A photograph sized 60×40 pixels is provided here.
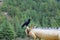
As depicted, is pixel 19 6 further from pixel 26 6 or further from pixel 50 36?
pixel 50 36

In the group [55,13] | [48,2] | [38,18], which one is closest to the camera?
[38,18]

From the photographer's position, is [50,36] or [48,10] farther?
[48,10]

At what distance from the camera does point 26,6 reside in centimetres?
3180

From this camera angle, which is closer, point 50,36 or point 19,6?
point 50,36

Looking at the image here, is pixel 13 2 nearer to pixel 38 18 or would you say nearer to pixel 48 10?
pixel 48 10

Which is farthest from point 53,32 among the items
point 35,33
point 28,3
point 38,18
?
point 28,3

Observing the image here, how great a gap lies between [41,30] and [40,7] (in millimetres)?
27757

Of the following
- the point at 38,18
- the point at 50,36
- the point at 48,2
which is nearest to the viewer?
the point at 50,36

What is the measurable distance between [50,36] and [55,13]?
87.6 feet

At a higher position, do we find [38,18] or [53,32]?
[53,32]

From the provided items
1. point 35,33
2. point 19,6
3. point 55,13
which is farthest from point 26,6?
point 35,33

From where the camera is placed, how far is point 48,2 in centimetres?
3516

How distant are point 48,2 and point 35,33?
31.0 meters

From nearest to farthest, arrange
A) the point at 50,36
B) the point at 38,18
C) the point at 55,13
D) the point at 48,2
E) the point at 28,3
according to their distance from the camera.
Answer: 1. the point at 50,36
2. the point at 38,18
3. the point at 55,13
4. the point at 28,3
5. the point at 48,2
